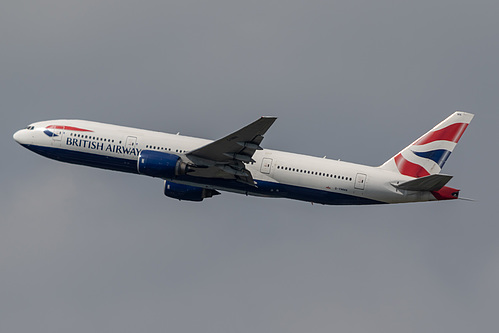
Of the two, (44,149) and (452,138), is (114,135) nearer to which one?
(44,149)

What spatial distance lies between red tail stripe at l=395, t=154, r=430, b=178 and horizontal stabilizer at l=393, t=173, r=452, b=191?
2622mm

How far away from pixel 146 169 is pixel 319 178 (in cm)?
1423

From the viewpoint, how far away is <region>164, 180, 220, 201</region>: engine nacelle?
70.3 metres

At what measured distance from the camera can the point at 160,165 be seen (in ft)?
211

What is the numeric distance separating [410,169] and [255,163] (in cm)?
1319

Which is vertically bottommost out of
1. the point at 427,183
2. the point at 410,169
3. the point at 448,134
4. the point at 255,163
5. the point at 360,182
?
the point at 360,182

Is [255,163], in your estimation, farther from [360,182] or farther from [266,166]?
[360,182]

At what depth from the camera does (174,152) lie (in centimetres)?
6656

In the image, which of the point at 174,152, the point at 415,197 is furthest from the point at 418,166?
the point at 174,152

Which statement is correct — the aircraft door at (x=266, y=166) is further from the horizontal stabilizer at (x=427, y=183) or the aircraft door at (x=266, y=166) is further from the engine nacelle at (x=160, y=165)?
the horizontal stabilizer at (x=427, y=183)

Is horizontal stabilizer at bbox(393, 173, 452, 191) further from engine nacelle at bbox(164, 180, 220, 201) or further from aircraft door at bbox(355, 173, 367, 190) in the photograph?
engine nacelle at bbox(164, 180, 220, 201)

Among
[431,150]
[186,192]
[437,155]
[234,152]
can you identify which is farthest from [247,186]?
[437,155]

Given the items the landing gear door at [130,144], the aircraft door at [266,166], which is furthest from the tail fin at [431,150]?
the landing gear door at [130,144]

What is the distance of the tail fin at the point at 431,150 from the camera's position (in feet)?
221
